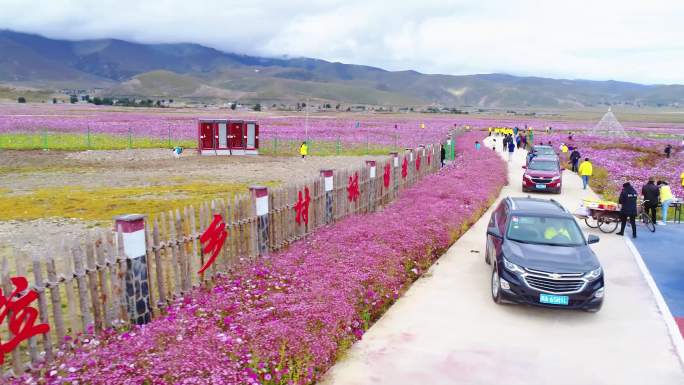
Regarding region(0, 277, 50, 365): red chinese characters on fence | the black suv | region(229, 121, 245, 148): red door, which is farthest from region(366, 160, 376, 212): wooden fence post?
region(229, 121, 245, 148): red door

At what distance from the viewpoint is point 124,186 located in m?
22.5

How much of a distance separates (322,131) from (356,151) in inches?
801

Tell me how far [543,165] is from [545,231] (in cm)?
1445

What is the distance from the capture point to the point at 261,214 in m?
11.0

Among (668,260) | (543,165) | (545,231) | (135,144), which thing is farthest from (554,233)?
(135,144)

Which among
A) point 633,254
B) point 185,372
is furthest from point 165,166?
point 185,372

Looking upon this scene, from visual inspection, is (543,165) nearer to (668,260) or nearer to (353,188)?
(668,260)

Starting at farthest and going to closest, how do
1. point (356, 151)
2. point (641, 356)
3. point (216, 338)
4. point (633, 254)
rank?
1. point (356, 151)
2. point (633, 254)
3. point (641, 356)
4. point (216, 338)

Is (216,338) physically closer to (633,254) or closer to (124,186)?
(633,254)

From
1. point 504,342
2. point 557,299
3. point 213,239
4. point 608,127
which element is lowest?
point 504,342

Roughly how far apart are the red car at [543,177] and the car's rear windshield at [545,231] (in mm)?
12701

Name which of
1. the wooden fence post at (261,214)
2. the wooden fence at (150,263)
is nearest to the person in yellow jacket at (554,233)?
the wooden fence at (150,263)

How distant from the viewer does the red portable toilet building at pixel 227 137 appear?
118ft

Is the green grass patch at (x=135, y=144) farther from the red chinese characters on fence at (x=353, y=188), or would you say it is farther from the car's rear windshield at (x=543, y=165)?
the red chinese characters on fence at (x=353, y=188)
